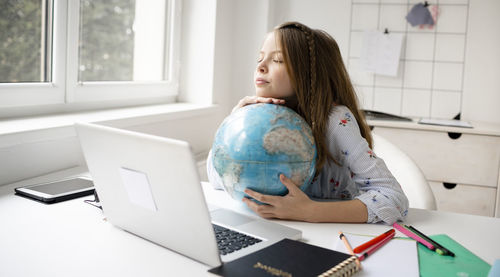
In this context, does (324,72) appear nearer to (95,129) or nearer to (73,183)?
(95,129)

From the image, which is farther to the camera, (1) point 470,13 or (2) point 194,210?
(1) point 470,13

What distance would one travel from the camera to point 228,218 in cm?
105

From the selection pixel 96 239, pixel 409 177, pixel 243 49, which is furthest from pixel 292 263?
pixel 243 49

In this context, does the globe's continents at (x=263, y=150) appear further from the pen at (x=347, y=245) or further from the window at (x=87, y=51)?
the window at (x=87, y=51)

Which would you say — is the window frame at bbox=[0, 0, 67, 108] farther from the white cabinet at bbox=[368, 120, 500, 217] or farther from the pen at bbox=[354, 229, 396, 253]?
the white cabinet at bbox=[368, 120, 500, 217]

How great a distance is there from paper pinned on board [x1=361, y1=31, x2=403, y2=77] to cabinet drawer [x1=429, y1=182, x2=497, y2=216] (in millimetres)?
741

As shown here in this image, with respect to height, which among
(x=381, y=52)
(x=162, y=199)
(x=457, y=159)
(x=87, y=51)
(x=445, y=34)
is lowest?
(x=457, y=159)

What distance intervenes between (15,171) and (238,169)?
678 mm

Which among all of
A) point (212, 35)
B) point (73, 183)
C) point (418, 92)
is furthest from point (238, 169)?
point (418, 92)

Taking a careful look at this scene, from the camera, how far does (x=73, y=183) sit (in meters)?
1.30

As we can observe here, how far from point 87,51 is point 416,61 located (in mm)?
1806

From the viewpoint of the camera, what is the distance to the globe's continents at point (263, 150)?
3.31 feet

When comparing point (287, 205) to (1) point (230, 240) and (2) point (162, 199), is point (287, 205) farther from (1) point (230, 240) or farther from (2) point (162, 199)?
(2) point (162, 199)

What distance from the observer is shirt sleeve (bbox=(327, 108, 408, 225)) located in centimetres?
109
